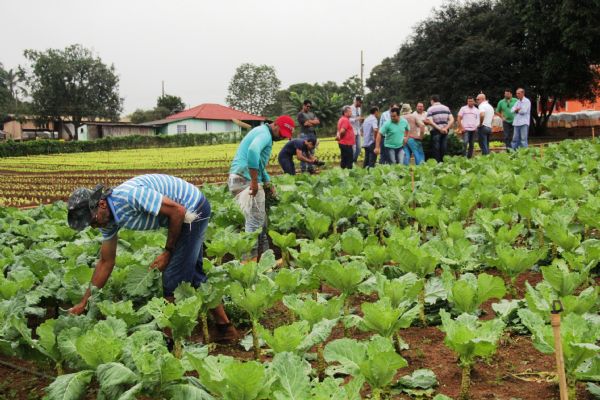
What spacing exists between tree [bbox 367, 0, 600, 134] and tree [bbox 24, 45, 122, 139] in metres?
44.1

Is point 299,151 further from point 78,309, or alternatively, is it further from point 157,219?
point 78,309

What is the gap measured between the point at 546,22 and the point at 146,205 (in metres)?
27.2

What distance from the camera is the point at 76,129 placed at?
212 ft

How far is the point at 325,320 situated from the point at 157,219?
126 centimetres

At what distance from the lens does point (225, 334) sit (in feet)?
12.8

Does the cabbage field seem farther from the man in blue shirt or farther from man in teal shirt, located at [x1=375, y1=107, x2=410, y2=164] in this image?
man in teal shirt, located at [x1=375, y1=107, x2=410, y2=164]

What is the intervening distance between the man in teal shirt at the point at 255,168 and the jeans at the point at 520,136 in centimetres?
923

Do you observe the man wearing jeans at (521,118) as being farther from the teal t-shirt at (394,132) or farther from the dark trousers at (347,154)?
the dark trousers at (347,154)

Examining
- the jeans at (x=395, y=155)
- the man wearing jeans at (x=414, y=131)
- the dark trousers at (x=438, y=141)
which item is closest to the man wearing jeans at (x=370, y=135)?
the man wearing jeans at (x=414, y=131)

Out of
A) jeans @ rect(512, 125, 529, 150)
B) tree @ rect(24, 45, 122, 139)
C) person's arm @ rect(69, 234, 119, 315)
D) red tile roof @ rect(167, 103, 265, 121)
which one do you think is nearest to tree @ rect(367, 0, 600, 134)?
jeans @ rect(512, 125, 529, 150)

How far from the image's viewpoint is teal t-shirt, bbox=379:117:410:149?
11461 millimetres

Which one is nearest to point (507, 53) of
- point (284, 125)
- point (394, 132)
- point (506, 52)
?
point (506, 52)

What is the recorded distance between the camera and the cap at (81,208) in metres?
3.10

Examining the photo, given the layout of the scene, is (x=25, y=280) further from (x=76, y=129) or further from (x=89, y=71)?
(x=89, y=71)
